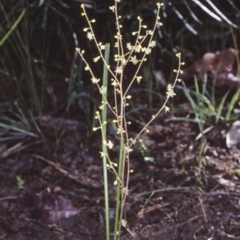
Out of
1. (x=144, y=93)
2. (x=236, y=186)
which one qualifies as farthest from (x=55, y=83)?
(x=236, y=186)

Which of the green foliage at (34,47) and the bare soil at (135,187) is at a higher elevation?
the green foliage at (34,47)

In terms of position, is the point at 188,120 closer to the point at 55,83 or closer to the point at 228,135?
the point at 228,135

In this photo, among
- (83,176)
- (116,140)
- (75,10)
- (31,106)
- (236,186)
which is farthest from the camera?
(75,10)

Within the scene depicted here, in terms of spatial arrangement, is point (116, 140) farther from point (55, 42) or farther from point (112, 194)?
point (55, 42)

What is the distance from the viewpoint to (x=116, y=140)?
7.17ft

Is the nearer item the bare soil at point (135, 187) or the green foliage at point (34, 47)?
the bare soil at point (135, 187)

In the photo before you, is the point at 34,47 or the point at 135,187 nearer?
the point at 135,187

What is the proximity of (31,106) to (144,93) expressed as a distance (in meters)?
0.44

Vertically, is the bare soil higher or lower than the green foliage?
lower

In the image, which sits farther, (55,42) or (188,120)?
(55,42)

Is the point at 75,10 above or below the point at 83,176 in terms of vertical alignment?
above

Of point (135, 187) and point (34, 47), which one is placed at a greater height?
point (34, 47)

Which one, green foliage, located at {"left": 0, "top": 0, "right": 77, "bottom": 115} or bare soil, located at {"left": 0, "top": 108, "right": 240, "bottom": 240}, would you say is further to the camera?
green foliage, located at {"left": 0, "top": 0, "right": 77, "bottom": 115}

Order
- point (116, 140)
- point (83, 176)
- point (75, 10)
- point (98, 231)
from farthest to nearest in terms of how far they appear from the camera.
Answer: point (75, 10)
point (116, 140)
point (83, 176)
point (98, 231)
